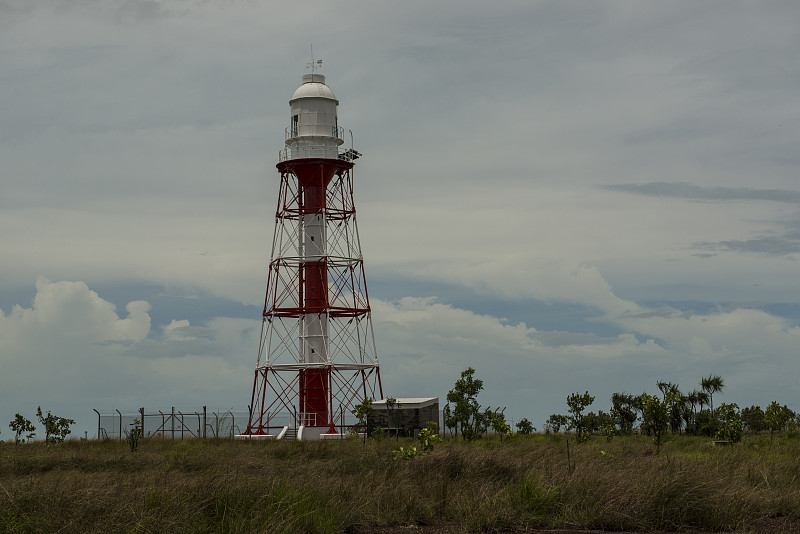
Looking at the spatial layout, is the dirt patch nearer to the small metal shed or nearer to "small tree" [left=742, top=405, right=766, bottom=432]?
the small metal shed

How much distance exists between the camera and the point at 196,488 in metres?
16.9

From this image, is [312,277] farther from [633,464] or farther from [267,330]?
[633,464]

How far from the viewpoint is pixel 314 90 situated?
5888cm

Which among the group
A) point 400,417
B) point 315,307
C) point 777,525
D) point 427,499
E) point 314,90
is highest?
point 314,90

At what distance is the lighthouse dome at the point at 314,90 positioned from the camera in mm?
58688

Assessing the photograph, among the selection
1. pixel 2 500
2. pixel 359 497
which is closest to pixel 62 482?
pixel 2 500

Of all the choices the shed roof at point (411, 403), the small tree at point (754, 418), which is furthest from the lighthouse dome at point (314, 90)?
the small tree at point (754, 418)

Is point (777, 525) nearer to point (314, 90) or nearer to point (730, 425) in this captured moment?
point (730, 425)

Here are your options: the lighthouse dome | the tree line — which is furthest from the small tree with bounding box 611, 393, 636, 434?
the lighthouse dome

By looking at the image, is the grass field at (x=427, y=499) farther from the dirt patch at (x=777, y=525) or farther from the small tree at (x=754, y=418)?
the small tree at (x=754, y=418)

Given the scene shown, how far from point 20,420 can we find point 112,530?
41.2 metres

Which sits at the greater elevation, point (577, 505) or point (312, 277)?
point (312, 277)

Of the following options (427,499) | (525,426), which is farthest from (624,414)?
(427,499)

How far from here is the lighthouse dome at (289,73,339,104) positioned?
5869 centimetres
